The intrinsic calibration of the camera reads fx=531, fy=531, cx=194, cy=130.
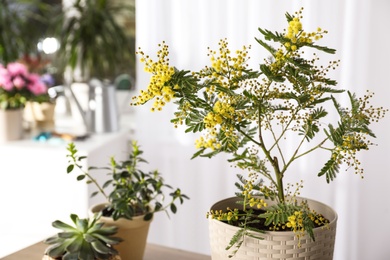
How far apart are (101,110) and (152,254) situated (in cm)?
130

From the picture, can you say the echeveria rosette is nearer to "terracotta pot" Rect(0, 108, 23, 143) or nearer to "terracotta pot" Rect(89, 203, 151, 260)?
"terracotta pot" Rect(0, 108, 23, 143)

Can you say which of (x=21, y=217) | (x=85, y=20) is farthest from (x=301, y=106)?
(x=85, y=20)

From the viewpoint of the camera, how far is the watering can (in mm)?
2564

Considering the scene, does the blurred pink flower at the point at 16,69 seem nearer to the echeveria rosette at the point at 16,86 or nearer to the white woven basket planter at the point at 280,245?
the echeveria rosette at the point at 16,86

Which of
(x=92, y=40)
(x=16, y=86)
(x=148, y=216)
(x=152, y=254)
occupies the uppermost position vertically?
(x=92, y=40)

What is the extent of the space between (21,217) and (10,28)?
118 cm

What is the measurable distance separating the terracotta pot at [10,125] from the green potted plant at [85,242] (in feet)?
4.53

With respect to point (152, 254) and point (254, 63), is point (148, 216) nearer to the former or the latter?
point (152, 254)

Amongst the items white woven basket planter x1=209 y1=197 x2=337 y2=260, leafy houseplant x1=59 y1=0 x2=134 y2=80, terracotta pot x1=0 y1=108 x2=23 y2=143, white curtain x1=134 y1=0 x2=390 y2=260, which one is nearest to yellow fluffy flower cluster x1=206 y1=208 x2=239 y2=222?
white woven basket planter x1=209 y1=197 x2=337 y2=260

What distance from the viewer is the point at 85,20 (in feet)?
9.77

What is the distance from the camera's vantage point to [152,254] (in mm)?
1411

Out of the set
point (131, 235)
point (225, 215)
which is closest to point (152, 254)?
point (131, 235)

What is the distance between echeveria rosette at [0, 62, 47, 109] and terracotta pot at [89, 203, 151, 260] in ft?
4.70

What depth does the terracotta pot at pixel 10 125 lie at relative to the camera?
8.18ft
